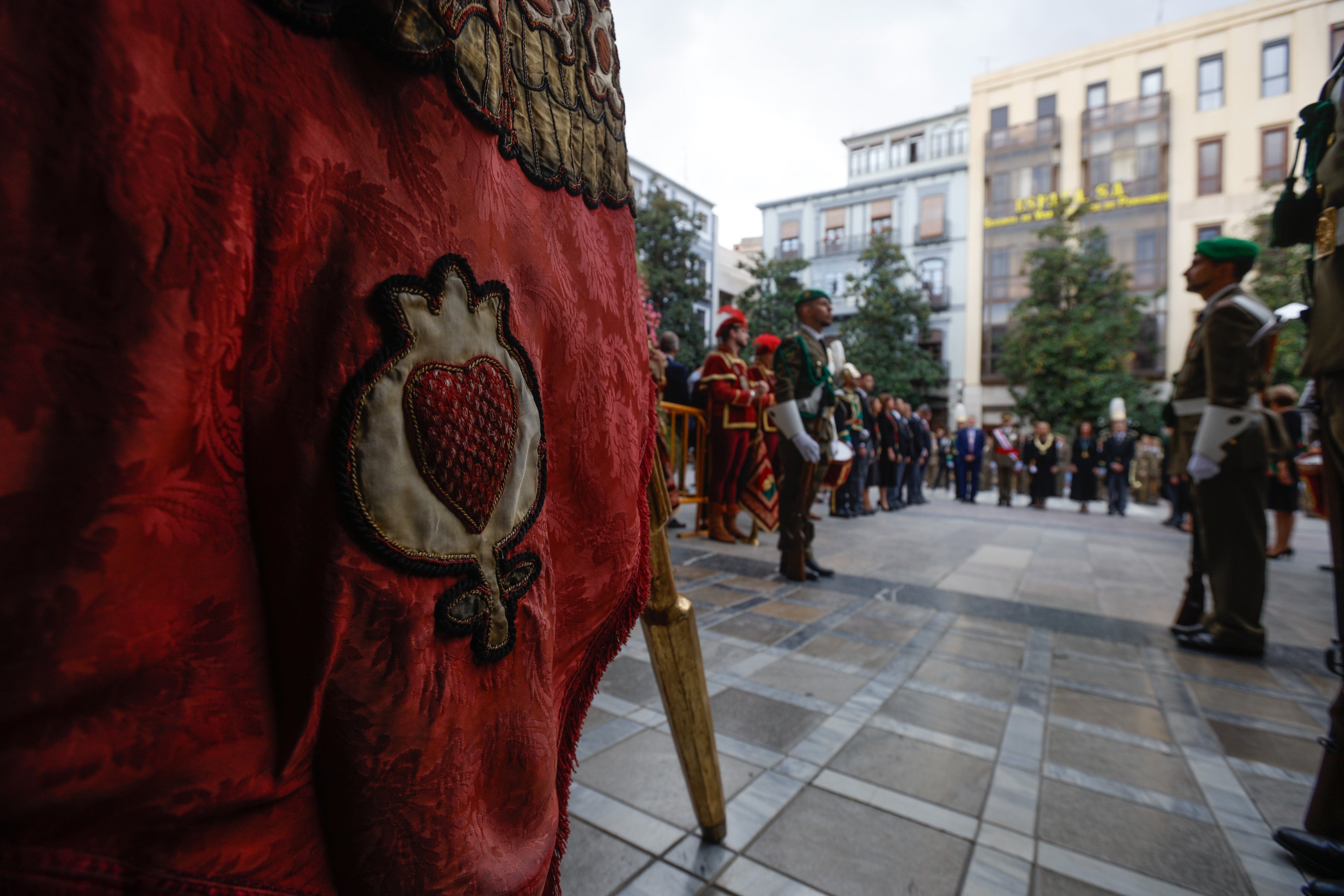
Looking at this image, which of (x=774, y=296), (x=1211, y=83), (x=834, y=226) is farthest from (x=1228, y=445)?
(x=834, y=226)

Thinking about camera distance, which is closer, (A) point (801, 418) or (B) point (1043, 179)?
(A) point (801, 418)

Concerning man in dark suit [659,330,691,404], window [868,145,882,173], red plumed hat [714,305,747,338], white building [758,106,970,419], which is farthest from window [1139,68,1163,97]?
man in dark suit [659,330,691,404]

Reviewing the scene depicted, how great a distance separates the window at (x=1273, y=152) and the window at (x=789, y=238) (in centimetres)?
1555

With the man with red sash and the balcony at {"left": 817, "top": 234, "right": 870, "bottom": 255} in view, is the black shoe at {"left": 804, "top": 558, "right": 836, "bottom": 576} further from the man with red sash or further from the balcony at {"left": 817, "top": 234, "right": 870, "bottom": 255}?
the balcony at {"left": 817, "top": 234, "right": 870, "bottom": 255}

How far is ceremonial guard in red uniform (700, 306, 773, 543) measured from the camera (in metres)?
5.50

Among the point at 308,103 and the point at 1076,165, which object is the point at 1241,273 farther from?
the point at 1076,165

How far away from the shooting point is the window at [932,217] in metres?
25.3

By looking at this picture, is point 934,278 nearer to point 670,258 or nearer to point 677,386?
point 670,258

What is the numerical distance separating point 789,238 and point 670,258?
15.2 m

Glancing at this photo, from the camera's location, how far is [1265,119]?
18562mm

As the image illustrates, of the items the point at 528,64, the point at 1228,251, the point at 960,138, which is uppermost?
the point at 960,138

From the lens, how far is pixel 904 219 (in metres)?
26.1

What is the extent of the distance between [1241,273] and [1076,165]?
2468cm

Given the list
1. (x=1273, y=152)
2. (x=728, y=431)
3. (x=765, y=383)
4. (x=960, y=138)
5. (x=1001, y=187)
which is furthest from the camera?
(x=960, y=138)
